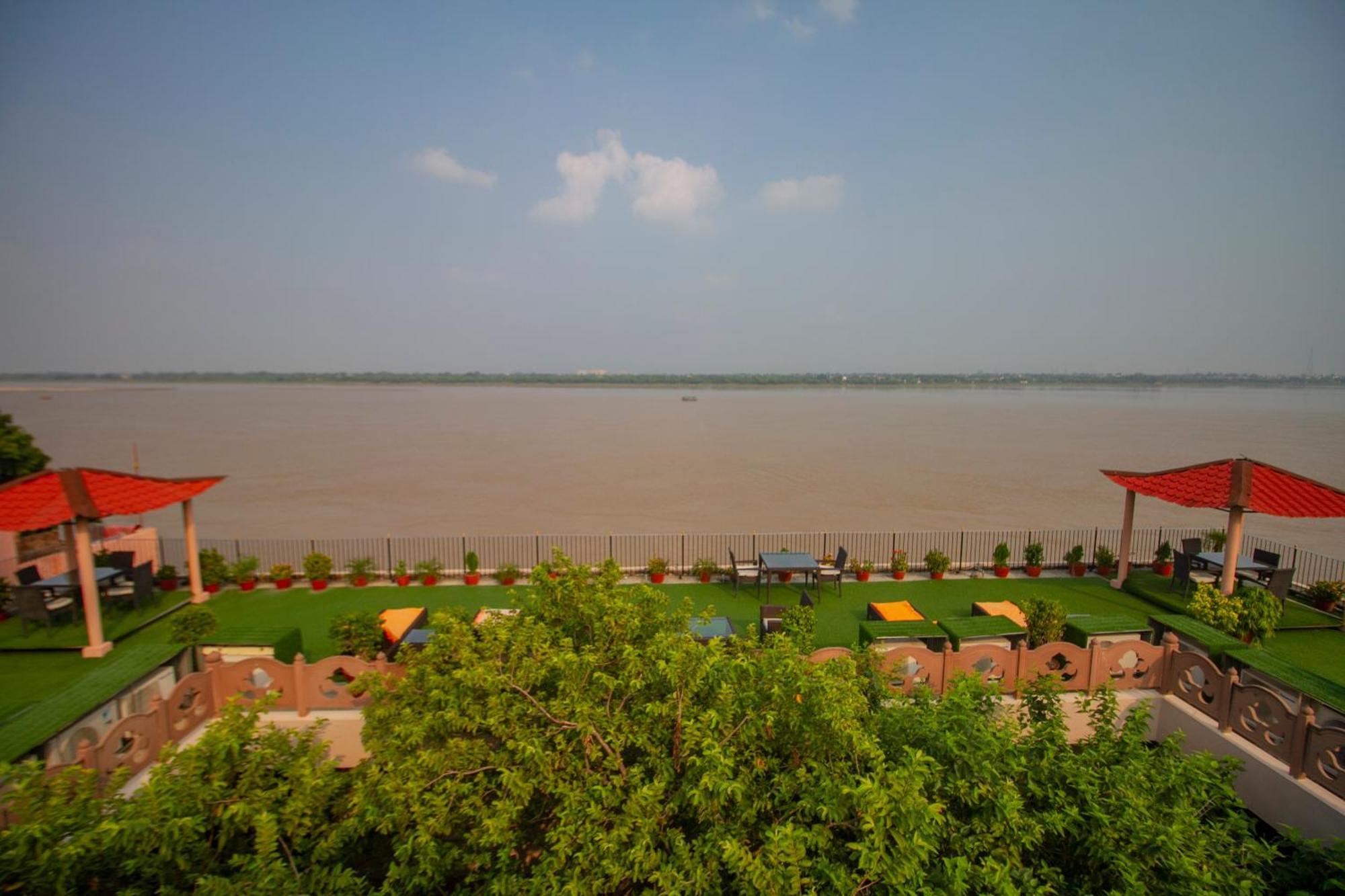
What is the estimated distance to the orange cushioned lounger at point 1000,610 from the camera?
32.0ft

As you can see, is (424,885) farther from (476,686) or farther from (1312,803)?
(1312,803)

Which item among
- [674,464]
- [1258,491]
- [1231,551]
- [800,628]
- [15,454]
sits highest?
[1258,491]

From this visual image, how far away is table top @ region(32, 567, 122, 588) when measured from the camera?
1055 centimetres

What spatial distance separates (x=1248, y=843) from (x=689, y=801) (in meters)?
3.49

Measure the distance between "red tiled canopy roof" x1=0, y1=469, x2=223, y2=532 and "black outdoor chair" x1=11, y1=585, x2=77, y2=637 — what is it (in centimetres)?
119

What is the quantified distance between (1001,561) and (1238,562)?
4147 mm

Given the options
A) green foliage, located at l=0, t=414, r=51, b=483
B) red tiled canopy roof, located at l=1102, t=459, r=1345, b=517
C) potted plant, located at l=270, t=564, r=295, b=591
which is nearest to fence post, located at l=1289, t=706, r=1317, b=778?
red tiled canopy roof, located at l=1102, t=459, r=1345, b=517

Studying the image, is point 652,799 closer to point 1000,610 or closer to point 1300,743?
point 1300,743

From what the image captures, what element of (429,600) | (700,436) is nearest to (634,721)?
(429,600)

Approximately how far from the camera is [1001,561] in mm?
13633

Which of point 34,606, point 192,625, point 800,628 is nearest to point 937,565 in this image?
point 800,628

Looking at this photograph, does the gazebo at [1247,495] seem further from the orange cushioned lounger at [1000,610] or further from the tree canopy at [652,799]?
the tree canopy at [652,799]

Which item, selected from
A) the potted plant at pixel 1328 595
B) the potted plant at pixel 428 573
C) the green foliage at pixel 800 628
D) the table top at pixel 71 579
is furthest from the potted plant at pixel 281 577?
the potted plant at pixel 1328 595

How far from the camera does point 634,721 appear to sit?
12.8 ft
